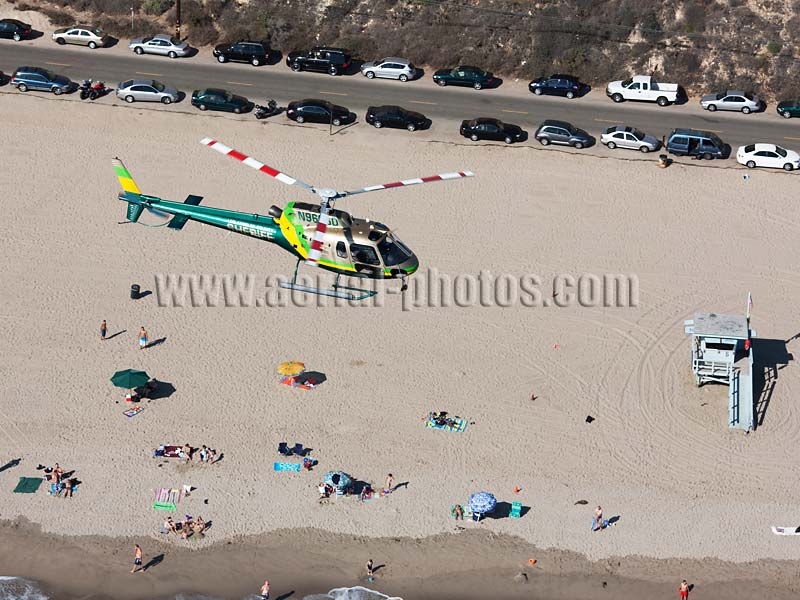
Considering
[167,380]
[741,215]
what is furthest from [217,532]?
[741,215]

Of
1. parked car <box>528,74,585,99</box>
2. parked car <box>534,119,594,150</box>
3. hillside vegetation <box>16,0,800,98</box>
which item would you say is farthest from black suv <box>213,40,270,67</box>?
parked car <box>534,119,594,150</box>

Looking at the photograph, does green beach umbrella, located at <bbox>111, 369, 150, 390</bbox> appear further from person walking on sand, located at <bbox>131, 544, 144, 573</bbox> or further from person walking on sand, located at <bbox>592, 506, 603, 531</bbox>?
person walking on sand, located at <bbox>592, 506, 603, 531</bbox>

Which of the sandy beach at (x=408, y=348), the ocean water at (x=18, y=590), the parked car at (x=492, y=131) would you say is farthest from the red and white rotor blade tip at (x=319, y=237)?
the parked car at (x=492, y=131)

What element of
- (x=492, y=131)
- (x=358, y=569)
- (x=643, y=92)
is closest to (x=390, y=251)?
(x=358, y=569)

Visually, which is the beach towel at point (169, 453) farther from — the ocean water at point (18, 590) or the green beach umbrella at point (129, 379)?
the ocean water at point (18, 590)

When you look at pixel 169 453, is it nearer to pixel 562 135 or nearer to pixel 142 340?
pixel 142 340

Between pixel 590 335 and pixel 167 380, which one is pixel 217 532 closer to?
pixel 167 380

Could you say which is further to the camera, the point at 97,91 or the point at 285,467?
the point at 97,91
